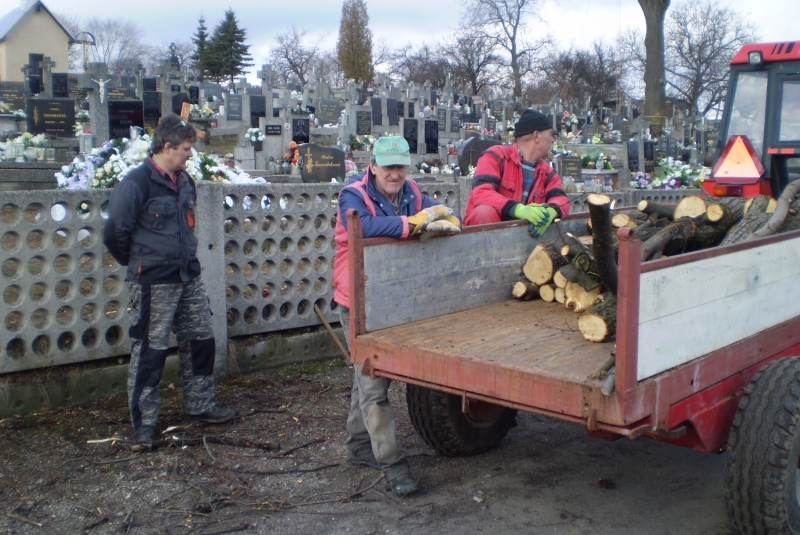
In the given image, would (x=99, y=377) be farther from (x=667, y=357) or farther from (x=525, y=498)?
(x=667, y=357)

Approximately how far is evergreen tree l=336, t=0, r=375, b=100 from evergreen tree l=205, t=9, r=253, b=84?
342 inches

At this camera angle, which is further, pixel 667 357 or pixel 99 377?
pixel 99 377

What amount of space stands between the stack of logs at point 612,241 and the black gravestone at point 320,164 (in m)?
7.08

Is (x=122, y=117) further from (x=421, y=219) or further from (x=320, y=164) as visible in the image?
(x=421, y=219)

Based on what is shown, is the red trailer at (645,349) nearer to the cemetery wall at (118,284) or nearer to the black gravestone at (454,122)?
the cemetery wall at (118,284)

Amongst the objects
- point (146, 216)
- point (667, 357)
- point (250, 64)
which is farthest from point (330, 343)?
point (250, 64)

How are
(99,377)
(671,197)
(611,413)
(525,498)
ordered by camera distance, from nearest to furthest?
(611,413)
(525,498)
(99,377)
(671,197)

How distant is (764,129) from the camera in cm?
716

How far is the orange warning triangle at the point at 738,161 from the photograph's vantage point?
700 centimetres

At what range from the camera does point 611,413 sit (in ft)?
8.80

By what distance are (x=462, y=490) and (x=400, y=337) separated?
3.46ft

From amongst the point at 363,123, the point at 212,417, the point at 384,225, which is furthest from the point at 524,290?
the point at 363,123

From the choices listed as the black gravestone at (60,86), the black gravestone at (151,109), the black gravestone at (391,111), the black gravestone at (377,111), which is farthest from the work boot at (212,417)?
the black gravestone at (60,86)

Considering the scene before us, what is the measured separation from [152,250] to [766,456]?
3.36 m
